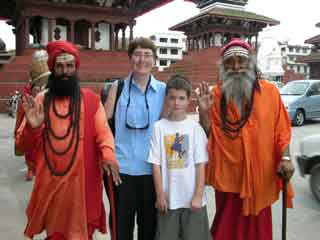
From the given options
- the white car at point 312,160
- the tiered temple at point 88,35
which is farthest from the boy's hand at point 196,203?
the tiered temple at point 88,35

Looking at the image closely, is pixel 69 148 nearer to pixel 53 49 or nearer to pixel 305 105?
pixel 53 49

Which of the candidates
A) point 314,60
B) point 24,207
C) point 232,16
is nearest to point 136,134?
point 24,207

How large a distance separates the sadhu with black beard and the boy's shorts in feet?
1.62

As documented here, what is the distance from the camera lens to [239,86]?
10.3ft

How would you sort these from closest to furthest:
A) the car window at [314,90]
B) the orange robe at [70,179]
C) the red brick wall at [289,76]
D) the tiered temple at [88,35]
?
the orange robe at [70,179] → the car window at [314,90] → the tiered temple at [88,35] → the red brick wall at [289,76]

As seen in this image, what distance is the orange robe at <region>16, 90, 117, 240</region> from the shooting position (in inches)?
109

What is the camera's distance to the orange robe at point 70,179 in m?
2.77

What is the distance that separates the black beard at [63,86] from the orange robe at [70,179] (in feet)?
0.17

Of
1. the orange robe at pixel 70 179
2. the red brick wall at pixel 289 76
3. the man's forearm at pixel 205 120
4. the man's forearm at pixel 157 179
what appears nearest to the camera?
the orange robe at pixel 70 179

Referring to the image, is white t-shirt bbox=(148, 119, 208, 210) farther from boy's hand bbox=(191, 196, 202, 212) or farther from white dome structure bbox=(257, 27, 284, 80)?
white dome structure bbox=(257, 27, 284, 80)

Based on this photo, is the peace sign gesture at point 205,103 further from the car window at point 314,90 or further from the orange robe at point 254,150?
the car window at point 314,90

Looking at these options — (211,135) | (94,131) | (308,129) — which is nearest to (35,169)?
(94,131)

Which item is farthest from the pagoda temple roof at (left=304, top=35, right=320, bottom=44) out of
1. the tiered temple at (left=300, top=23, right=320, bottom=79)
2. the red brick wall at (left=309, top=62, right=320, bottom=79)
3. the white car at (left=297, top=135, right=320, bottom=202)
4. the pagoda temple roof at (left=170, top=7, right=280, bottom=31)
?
the white car at (left=297, top=135, right=320, bottom=202)

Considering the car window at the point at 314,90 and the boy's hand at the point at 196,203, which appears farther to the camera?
the car window at the point at 314,90
